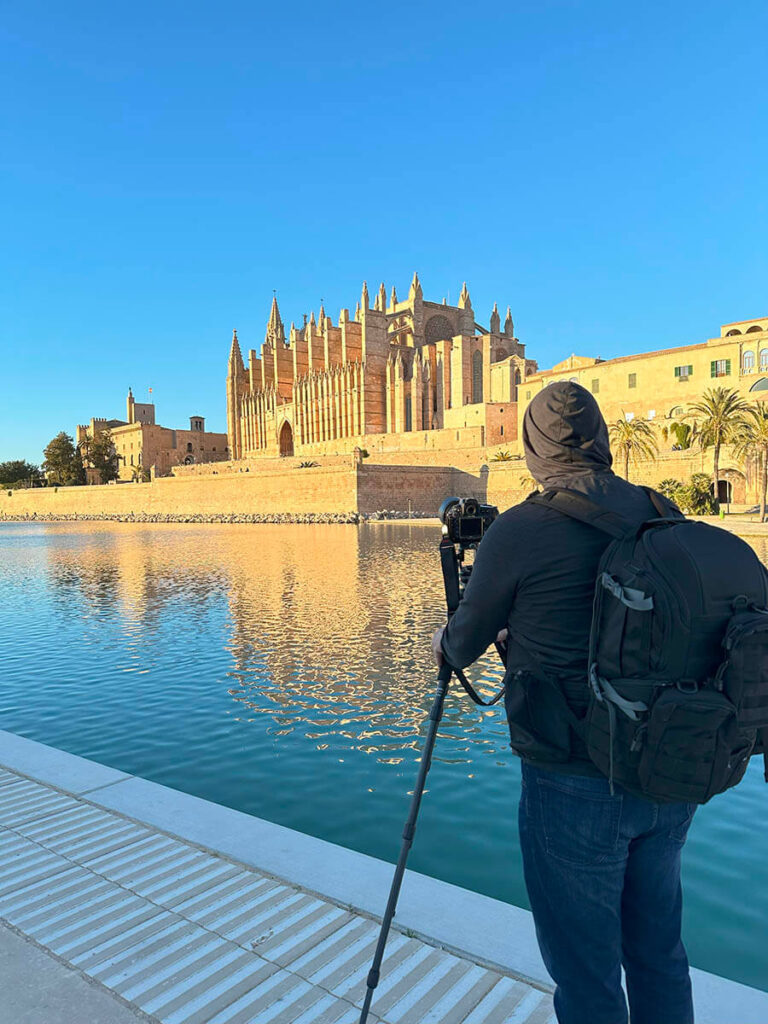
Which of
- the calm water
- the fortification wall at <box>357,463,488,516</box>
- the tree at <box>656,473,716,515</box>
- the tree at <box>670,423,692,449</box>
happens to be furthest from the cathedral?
the calm water

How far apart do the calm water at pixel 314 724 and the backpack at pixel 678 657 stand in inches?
71.6

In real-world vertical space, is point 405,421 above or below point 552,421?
above

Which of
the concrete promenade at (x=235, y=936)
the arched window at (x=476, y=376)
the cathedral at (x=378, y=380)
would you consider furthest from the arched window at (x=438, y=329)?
the concrete promenade at (x=235, y=936)

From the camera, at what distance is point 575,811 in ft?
5.72

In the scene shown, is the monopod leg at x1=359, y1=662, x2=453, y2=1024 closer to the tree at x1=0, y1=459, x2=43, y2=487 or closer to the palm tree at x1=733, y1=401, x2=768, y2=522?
the palm tree at x1=733, y1=401, x2=768, y2=522

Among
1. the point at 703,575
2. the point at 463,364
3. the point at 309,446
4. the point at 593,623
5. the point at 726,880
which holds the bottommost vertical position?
the point at 726,880

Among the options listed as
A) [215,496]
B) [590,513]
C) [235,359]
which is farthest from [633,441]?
[235,359]

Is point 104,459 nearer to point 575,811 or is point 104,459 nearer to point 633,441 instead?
point 633,441

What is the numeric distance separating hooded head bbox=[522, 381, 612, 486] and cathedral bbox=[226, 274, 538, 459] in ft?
168

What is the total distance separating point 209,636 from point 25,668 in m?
2.55

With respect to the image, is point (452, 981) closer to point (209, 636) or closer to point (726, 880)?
point (726, 880)

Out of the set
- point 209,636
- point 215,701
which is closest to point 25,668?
point 209,636

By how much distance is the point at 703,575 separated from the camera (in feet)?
5.08

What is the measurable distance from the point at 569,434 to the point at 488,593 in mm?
497
